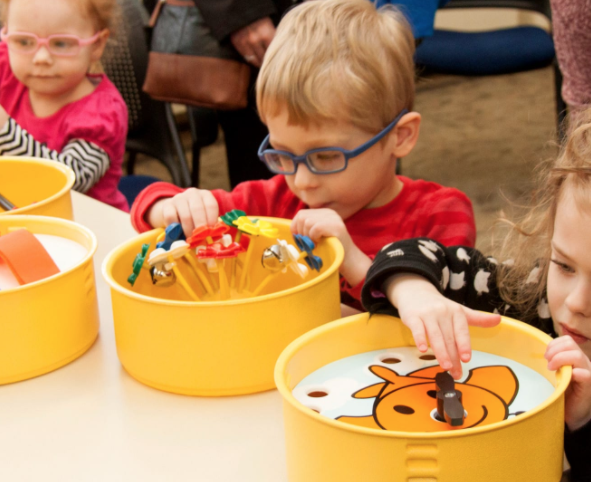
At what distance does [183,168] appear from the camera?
195 centimetres

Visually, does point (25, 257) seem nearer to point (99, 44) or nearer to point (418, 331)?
point (418, 331)

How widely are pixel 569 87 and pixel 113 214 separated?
2.71 feet

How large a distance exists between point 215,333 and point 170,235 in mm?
199

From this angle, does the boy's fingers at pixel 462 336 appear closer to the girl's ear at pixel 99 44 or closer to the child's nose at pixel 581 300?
the child's nose at pixel 581 300

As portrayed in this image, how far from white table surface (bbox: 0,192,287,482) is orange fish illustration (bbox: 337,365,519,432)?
94mm

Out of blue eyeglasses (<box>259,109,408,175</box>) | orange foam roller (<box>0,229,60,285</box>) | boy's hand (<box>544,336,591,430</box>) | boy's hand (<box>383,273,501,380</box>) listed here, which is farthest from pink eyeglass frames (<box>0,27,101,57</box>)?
boy's hand (<box>544,336,591,430</box>)

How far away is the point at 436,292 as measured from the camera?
723 mm

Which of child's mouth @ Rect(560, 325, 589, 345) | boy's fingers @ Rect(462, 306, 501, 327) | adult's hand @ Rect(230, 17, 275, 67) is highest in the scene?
adult's hand @ Rect(230, 17, 275, 67)

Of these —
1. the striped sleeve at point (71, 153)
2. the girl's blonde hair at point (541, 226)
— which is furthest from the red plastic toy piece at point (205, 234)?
the striped sleeve at point (71, 153)

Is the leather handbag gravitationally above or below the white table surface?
above

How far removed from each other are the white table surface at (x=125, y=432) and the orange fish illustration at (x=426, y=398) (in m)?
0.09

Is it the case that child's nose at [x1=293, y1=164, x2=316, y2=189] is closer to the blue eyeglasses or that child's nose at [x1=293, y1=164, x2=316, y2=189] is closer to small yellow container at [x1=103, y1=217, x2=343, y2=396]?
the blue eyeglasses

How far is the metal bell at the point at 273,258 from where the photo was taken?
2.56 feet

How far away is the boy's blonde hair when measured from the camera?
101 cm
